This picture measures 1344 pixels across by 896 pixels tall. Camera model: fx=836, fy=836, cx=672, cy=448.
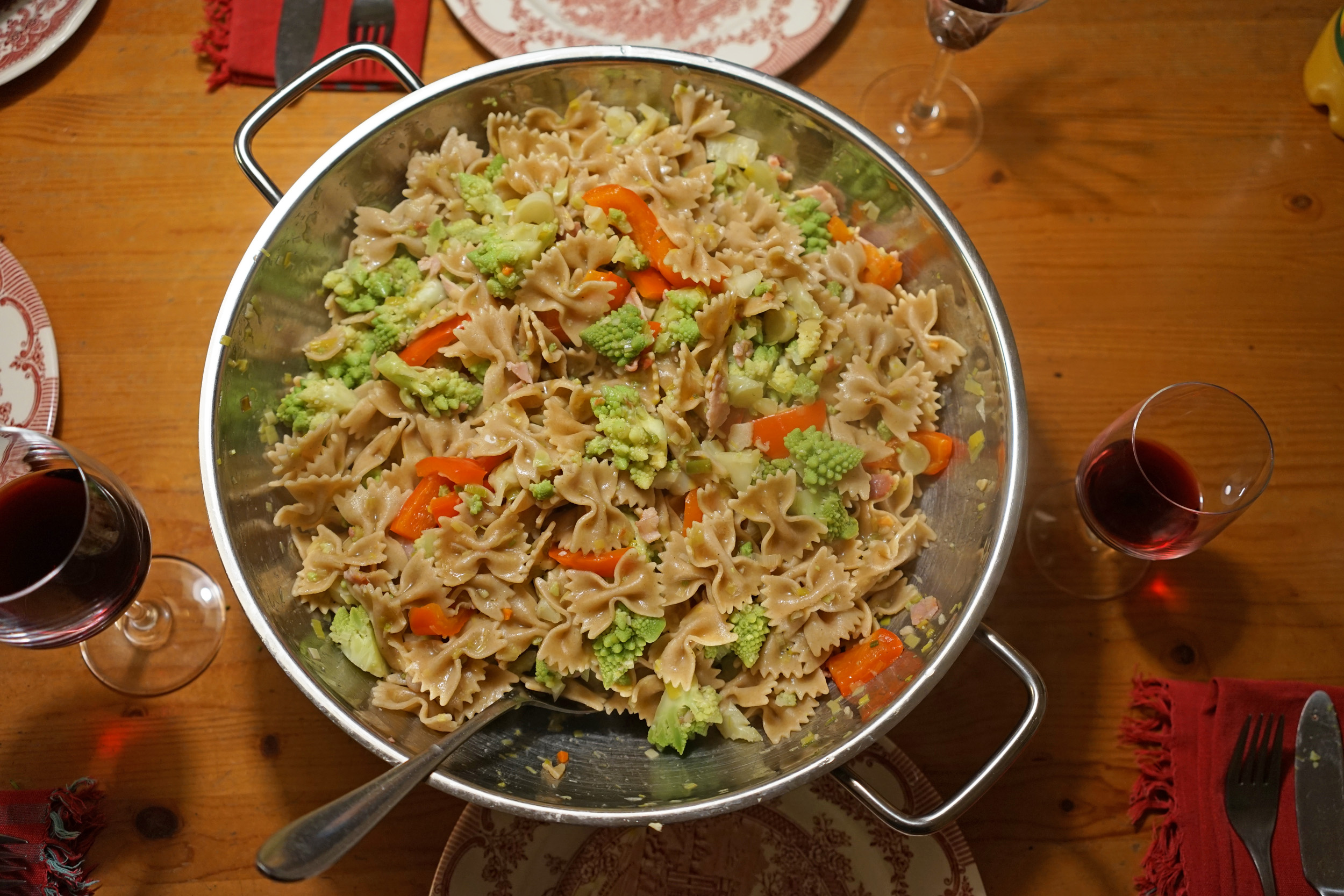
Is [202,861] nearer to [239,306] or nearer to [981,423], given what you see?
[239,306]

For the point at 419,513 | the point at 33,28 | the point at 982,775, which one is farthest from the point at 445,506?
the point at 33,28

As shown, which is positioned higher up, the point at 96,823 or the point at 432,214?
the point at 432,214

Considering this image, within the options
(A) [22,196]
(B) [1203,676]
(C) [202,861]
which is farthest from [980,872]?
(A) [22,196]

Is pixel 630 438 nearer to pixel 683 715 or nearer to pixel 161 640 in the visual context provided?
pixel 683 715

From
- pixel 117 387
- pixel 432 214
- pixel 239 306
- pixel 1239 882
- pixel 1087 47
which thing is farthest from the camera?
pixel 1087 47

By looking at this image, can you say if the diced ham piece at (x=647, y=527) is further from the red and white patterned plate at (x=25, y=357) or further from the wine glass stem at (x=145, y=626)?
the red and white patterned plate at (x=25, y=357)
